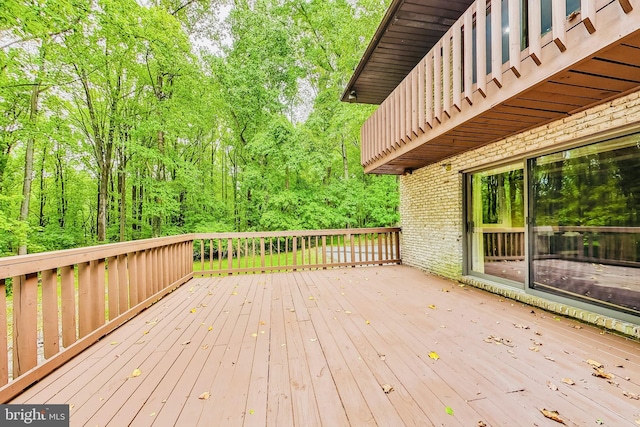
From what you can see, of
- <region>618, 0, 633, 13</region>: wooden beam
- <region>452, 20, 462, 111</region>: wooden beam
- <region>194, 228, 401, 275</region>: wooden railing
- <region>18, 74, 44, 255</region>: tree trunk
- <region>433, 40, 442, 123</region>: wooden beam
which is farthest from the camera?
<region>18, 74, 44, 255</region>: tree trunk

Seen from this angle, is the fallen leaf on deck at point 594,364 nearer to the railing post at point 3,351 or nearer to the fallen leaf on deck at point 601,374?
the fallen leaf on deck at point 601,374

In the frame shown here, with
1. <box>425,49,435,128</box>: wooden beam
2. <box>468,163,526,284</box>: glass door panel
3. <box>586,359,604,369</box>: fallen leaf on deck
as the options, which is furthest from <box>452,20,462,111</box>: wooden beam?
<box>586,359,604,369</box>: fallen leaf on deck

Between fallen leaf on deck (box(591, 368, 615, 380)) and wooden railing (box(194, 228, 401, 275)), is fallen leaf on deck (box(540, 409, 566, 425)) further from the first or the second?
wooden railing (box(194, 228, 401, 275))

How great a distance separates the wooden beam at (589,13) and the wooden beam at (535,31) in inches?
13.2

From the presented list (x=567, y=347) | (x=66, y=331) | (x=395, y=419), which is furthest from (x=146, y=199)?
(x=567, y=347)

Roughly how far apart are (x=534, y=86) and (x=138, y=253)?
4686 millimetres

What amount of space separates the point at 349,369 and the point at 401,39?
17.1 ft

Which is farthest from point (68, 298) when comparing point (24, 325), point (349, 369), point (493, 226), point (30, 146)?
point (30, 146)

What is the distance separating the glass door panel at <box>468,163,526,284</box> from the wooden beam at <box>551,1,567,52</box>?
2730 mm

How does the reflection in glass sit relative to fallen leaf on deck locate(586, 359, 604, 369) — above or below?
above

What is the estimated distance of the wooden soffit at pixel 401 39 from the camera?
3943 millimetres

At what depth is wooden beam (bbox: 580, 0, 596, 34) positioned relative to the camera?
176cm

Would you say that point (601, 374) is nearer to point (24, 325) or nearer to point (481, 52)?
point (481, 52)

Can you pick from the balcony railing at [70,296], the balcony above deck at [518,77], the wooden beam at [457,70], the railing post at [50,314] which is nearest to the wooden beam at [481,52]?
the balcony above deck at [518,77]
